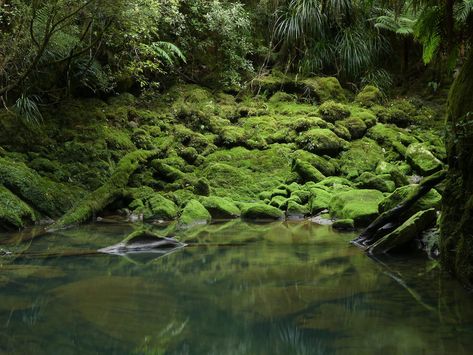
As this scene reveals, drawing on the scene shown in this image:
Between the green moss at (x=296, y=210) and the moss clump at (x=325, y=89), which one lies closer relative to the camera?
the green moss at (x=296, y=210)

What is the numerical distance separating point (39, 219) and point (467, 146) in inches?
262

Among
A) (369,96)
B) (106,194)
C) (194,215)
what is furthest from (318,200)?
(369,96)

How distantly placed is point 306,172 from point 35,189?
17.1ft

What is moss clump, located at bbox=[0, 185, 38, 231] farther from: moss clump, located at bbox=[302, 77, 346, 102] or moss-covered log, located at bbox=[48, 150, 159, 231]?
moss clump, located at bbox=[302, 77, 346, 102]

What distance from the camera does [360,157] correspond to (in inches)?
449

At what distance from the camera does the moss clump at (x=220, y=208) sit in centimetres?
925

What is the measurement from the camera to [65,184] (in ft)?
30.6

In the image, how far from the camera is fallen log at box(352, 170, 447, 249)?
5965 mm

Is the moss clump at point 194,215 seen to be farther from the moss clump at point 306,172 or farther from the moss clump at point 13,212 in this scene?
the moss clump at point 306,172

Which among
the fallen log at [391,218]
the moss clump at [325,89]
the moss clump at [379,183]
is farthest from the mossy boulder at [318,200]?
the moss clump at [325,89]

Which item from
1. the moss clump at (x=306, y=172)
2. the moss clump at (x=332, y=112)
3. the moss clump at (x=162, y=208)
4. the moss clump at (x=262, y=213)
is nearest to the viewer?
the moss clump at (x=162, y=208)

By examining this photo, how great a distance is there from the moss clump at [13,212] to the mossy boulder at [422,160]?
23.2 feet

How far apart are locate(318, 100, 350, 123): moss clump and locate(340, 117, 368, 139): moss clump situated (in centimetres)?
24

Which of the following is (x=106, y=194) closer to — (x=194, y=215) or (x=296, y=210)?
(x=194, y=215)
